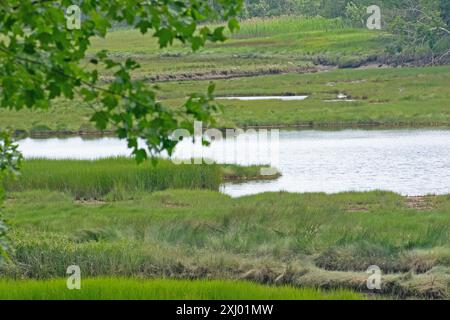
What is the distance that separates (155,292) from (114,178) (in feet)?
49.8

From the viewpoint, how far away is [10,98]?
7.86 m

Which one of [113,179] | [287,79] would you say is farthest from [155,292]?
[287,79]

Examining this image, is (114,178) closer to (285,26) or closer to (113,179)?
(113,179)

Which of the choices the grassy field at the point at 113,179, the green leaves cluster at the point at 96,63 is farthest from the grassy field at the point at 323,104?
the green leaves cluster at the point at 96,63

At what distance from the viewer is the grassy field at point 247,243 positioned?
1534 centimetres

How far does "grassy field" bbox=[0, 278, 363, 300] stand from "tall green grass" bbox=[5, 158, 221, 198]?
13.3 meters

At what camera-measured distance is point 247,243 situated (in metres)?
17.3

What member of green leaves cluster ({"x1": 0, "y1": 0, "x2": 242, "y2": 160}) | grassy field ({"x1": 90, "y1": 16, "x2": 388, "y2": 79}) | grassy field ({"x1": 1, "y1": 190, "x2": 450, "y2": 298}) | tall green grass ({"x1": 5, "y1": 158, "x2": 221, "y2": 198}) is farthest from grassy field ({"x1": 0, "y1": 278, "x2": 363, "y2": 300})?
grassy field ({"x1": 90, "y1": 16, "x2": 388, "y2": 79})

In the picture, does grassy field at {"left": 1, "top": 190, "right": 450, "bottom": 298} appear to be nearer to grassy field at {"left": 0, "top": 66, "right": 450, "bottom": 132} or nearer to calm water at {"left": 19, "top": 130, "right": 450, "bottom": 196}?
calm water at {"left": 19, "top": 130, "right": 450, "bottom": 196}

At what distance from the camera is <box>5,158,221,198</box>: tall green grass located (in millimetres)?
27172

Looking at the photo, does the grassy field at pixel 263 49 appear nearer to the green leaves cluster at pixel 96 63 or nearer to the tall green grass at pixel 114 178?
the tall green grass at pixel 114 178

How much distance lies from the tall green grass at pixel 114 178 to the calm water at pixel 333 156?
4.68ft
